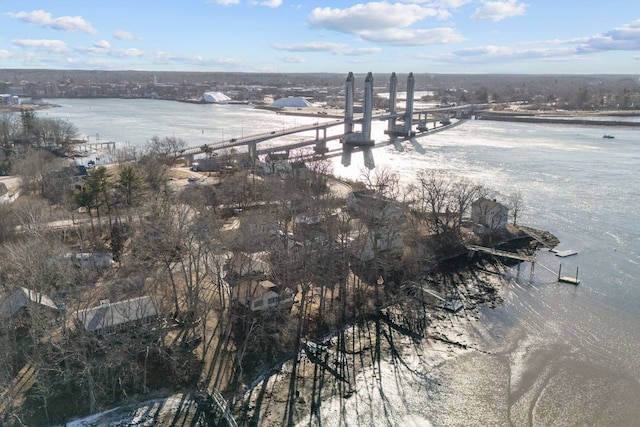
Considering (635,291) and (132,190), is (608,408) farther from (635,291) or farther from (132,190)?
(132,190)

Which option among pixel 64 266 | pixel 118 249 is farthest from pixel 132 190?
pixel 64 266

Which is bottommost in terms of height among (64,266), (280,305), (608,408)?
(608,408)

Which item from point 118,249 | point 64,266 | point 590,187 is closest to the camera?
point 64,266

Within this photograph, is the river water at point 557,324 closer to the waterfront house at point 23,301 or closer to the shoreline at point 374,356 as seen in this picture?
the shoreline at point 374,356

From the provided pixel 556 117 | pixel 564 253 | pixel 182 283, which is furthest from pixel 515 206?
pixel 556 117

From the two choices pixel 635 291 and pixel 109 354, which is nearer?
pixel 109 354

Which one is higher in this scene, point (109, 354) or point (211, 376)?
point (109, 354)

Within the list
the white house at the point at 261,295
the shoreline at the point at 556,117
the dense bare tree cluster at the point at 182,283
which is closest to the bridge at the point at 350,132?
the shoreline at the point at 556,117
